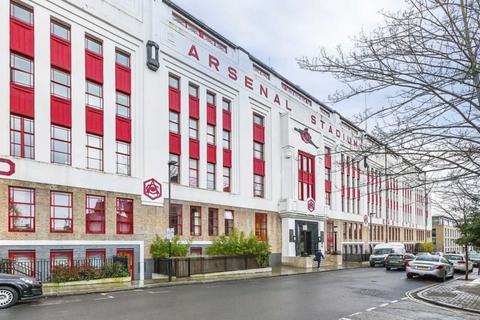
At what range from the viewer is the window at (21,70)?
77.6ft

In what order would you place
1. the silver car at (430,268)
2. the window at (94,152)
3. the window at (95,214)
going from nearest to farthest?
the window at (95,214), the window at (94,152), the silver car at (430,268)

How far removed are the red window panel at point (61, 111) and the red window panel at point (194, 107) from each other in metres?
10.3

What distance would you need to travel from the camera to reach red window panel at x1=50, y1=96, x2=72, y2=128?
82.9ft

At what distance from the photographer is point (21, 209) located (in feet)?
76.1

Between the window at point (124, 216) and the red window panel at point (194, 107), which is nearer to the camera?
the window at point (124, 216)

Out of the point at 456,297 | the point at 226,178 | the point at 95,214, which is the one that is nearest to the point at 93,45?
the point at 95,214

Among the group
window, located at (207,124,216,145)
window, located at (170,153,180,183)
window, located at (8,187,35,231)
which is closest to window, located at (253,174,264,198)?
window, located at (207,124,216,145)

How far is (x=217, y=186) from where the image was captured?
3712 centimetres

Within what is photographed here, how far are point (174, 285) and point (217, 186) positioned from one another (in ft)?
44.3

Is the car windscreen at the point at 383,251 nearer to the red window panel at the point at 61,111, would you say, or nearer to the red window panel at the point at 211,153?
the red window panel at the point at 211,153

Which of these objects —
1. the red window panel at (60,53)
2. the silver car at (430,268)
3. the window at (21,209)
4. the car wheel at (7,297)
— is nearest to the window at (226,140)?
Answer: the red window panel at (60,53)

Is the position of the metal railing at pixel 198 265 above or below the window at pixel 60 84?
below

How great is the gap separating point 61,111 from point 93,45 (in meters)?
4.51

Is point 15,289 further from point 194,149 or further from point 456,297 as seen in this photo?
point 194,149
